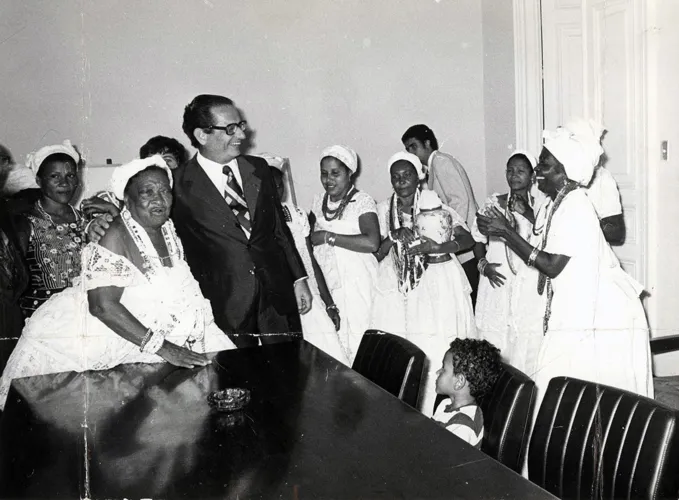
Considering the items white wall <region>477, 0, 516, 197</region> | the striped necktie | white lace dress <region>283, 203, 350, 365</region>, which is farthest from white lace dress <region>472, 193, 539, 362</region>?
the striped necktie

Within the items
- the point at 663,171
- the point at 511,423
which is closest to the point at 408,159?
the point at 663,171

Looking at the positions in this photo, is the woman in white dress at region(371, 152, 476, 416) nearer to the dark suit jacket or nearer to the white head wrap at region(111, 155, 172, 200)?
the dark suit jacket

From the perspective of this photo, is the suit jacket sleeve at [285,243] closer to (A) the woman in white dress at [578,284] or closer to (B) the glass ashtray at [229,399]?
(A) the woman in white dress at [578,284]

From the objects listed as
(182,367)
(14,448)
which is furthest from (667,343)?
(14,448)

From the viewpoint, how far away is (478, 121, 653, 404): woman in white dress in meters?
2.96

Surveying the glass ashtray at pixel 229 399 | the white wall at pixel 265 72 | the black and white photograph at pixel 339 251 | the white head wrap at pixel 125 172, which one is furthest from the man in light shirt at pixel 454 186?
the glass ashtray at pixel 229 399

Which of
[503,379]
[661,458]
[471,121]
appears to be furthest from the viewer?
[471,121]

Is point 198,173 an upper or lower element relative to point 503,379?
upper

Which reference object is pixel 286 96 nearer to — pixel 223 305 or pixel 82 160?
pixel 82 160

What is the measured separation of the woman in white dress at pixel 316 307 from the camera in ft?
13.6

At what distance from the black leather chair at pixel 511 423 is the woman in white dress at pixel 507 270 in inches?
61.7

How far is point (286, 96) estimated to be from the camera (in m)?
4.99

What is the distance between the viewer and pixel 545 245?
3.05 m

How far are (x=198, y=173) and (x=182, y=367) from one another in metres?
1.10
